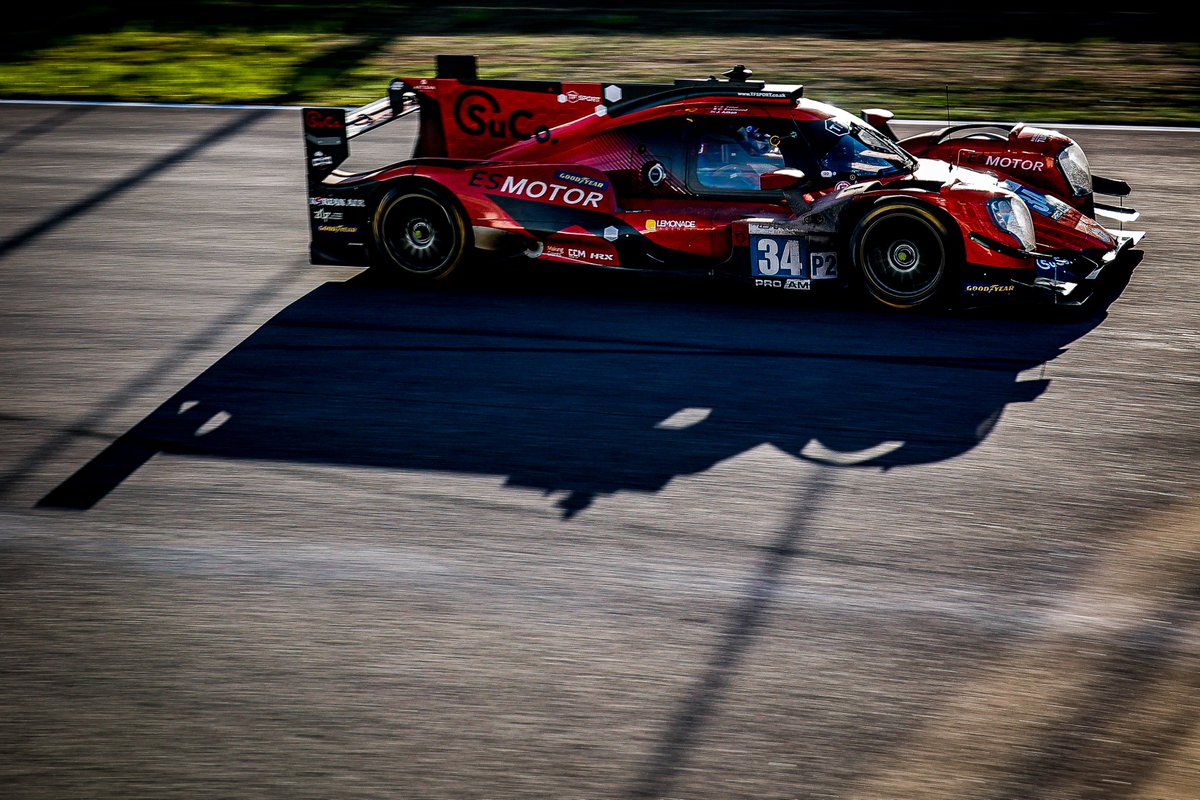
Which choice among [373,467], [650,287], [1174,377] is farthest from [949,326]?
[373,467]

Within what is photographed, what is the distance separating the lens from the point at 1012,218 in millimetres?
8047

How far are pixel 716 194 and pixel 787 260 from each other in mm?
676

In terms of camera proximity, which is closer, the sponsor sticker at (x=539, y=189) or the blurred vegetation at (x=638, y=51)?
the sponsor sticker at (x=539, y=189)

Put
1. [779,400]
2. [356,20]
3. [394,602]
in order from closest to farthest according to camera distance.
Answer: [394,602]
[779,400]
[356,20]

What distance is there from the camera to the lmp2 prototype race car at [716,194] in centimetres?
811

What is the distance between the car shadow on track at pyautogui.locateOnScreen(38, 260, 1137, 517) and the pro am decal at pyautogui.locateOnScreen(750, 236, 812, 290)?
0.75ft

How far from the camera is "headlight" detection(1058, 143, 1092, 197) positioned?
9.12 meters

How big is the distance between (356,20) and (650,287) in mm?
14119

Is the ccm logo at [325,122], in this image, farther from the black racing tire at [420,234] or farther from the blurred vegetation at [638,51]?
the blurred vegetation at [638,51]

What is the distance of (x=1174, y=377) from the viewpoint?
7.29 meters

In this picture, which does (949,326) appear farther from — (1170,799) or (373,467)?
(1170,799)

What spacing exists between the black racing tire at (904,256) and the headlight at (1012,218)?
329 mm

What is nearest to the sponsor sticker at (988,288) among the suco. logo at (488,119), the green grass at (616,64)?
the suco. logo at (488,119)

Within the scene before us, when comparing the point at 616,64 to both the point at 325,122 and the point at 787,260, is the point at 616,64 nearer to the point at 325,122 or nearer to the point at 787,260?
the point at 325,122
